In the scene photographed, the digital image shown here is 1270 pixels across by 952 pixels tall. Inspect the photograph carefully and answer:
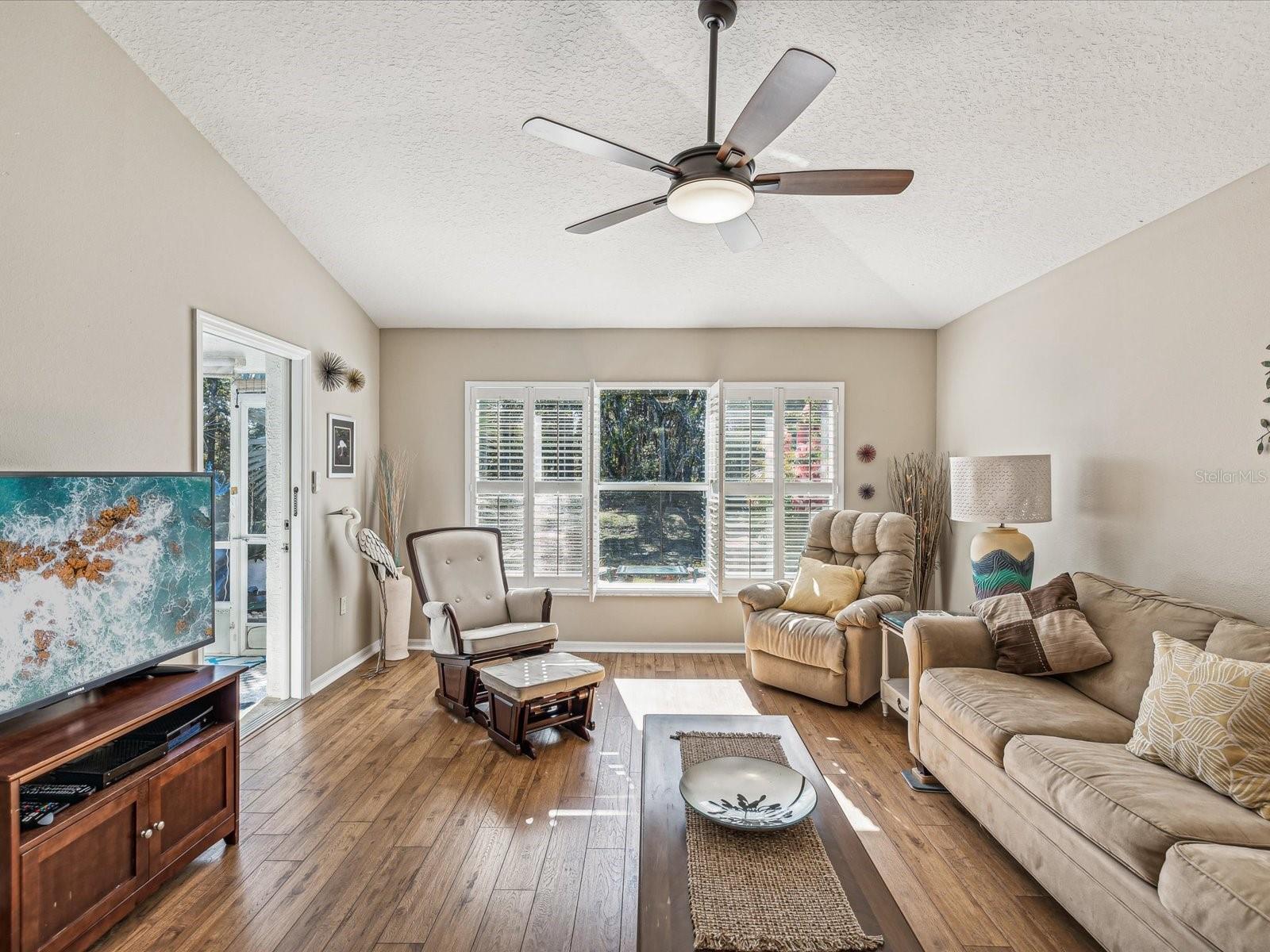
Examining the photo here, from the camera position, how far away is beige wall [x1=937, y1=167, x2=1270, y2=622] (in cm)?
246

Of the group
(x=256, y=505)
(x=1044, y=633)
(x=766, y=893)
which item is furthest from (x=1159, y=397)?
(x=256, y=505)

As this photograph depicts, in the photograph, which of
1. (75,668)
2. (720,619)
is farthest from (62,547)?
(720,619)

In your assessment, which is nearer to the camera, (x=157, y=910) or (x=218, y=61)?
(x=157, y=910)

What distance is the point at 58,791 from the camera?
1871 mm

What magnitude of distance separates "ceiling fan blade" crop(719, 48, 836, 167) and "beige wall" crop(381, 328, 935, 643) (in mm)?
3109

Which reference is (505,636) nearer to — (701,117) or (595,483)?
(595,483)

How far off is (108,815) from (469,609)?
2.19m

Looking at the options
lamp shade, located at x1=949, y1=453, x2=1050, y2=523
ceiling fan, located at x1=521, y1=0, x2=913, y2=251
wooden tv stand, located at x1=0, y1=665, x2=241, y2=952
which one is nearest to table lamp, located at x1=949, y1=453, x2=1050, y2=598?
lamp shade, located at x1=949, y1=453, x2=1050, y2=523

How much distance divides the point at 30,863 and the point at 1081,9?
12.8 feet

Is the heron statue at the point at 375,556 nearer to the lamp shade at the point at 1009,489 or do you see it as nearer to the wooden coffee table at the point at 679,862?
the wooden coffee table at the point at 679,862

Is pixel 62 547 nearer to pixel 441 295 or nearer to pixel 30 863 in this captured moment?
pixel 30 863

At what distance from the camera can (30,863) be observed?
167 centimetres

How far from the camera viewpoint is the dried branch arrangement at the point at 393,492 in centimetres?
495

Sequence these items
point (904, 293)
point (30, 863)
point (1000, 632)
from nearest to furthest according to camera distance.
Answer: point (30, 863) < point (1000, 632) < point (904, 293)
